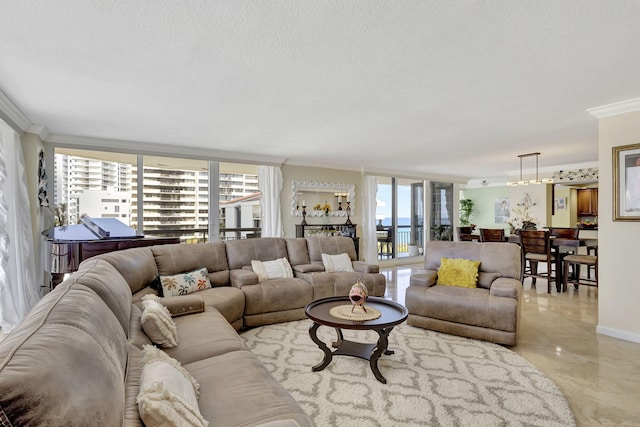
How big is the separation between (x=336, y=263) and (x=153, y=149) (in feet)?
10.7

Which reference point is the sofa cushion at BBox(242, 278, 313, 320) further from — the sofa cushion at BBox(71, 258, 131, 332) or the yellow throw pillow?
the sofa cushion at BBox(71, 258, 131, 332)

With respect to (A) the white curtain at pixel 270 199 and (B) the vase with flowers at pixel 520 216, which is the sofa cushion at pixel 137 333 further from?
(B) the vase with flowers at pixel 520 216

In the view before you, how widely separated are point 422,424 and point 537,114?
3338 millimetres

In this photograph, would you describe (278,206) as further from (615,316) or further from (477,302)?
(615,316)

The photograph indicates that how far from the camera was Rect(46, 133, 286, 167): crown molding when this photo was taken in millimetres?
4633

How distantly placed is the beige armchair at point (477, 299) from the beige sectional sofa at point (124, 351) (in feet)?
4.96

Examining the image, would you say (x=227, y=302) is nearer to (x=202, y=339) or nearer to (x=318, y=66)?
(x=202, y=339)

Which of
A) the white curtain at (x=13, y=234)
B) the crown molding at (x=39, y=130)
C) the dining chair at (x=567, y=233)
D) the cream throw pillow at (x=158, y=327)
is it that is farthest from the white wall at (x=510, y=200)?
the white curtain at (x=13, y=234)

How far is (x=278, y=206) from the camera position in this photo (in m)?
6.38

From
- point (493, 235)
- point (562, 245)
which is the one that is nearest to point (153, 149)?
point (493, 235)

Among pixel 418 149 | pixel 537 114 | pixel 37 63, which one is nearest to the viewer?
pixel 37 63

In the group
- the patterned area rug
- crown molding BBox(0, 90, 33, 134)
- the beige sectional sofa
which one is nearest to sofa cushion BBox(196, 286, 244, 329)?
the beige sectional sofa

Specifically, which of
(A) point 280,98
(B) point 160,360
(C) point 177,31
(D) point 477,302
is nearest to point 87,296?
(B) point 160,360

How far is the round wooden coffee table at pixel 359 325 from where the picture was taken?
8.23ft
